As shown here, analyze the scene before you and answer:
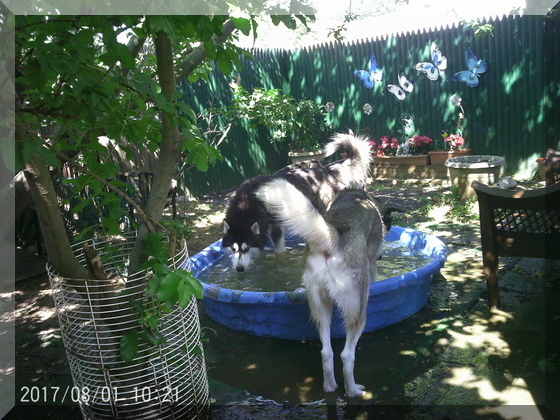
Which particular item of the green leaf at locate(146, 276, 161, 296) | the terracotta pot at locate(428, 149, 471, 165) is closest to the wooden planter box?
the terracotta pot at locate(428, 149, 471, 165)

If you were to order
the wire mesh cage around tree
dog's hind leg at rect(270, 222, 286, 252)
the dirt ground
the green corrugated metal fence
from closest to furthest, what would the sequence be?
→ the wire mesh cage around tree < the dirt ground < dog's hind leg at rect(270, 222, 286, 252) < the green corrugated metal fence

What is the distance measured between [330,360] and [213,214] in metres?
6.56

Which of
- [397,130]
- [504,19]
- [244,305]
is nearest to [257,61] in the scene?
[397,130]

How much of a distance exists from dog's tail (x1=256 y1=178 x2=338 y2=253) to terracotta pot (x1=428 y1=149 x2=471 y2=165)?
792cm

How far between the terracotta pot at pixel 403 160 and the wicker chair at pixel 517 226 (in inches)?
258

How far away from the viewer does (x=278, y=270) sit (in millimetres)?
5742

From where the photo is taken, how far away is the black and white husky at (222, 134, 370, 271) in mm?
5574

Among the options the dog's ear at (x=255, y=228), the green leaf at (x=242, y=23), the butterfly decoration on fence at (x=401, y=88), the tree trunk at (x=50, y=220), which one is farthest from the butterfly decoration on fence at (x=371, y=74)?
A: the tree trunk at (x=50, y=220)

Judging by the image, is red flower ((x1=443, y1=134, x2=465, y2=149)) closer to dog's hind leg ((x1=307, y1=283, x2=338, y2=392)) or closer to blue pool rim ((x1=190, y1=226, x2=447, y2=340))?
blue pool rim ((x1=190, y1=226, x2=447, y2=340))

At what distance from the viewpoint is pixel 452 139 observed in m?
10.5

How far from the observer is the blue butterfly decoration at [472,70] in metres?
10.2

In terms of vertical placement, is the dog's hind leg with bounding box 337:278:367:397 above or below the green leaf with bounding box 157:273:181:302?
below

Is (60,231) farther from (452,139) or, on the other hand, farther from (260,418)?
(452,139)

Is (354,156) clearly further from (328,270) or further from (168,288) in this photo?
(168,288)
